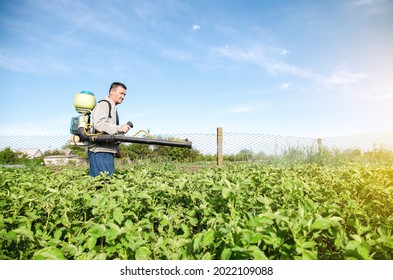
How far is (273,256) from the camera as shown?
1318 millimetres

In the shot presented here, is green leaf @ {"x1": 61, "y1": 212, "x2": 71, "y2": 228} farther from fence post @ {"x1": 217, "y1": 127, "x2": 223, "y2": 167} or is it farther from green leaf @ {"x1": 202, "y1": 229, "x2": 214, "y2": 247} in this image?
fence post @ {"x1": 217, "y1": 127, "x2": 223, "y2": 167}

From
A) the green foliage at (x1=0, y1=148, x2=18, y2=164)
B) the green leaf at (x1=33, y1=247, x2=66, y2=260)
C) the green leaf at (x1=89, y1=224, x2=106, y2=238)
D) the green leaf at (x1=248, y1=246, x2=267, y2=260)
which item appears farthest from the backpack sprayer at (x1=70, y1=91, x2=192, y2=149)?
the green foliage at (x1=0, y1=148, x2=18, y2=164)

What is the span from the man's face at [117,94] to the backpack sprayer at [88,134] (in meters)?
0.26

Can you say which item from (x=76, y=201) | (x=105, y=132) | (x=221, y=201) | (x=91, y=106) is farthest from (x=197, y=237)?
(x=91, y=106)

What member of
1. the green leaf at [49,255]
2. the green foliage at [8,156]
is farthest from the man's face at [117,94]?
the green foliage at [8,156]

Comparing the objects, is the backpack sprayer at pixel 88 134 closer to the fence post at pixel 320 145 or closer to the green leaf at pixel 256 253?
the green leaf at pixel 256 253

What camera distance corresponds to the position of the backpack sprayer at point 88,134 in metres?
3.64

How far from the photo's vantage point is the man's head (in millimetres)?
4047

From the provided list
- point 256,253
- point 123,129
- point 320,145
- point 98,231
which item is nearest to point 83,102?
point 123,129

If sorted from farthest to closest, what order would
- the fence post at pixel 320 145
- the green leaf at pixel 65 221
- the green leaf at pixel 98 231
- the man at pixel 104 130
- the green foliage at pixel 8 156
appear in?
1. the green foliage at pixel 8 156
2. the fence post at pixel 320 145
3. the man at pixel 104 130
4. the green leaf at pixel 65 221
5. the green leaf at pixel 98 231

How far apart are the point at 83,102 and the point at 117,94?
479mm

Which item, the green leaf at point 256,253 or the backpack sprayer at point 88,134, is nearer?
the green leaf at point 256,253
